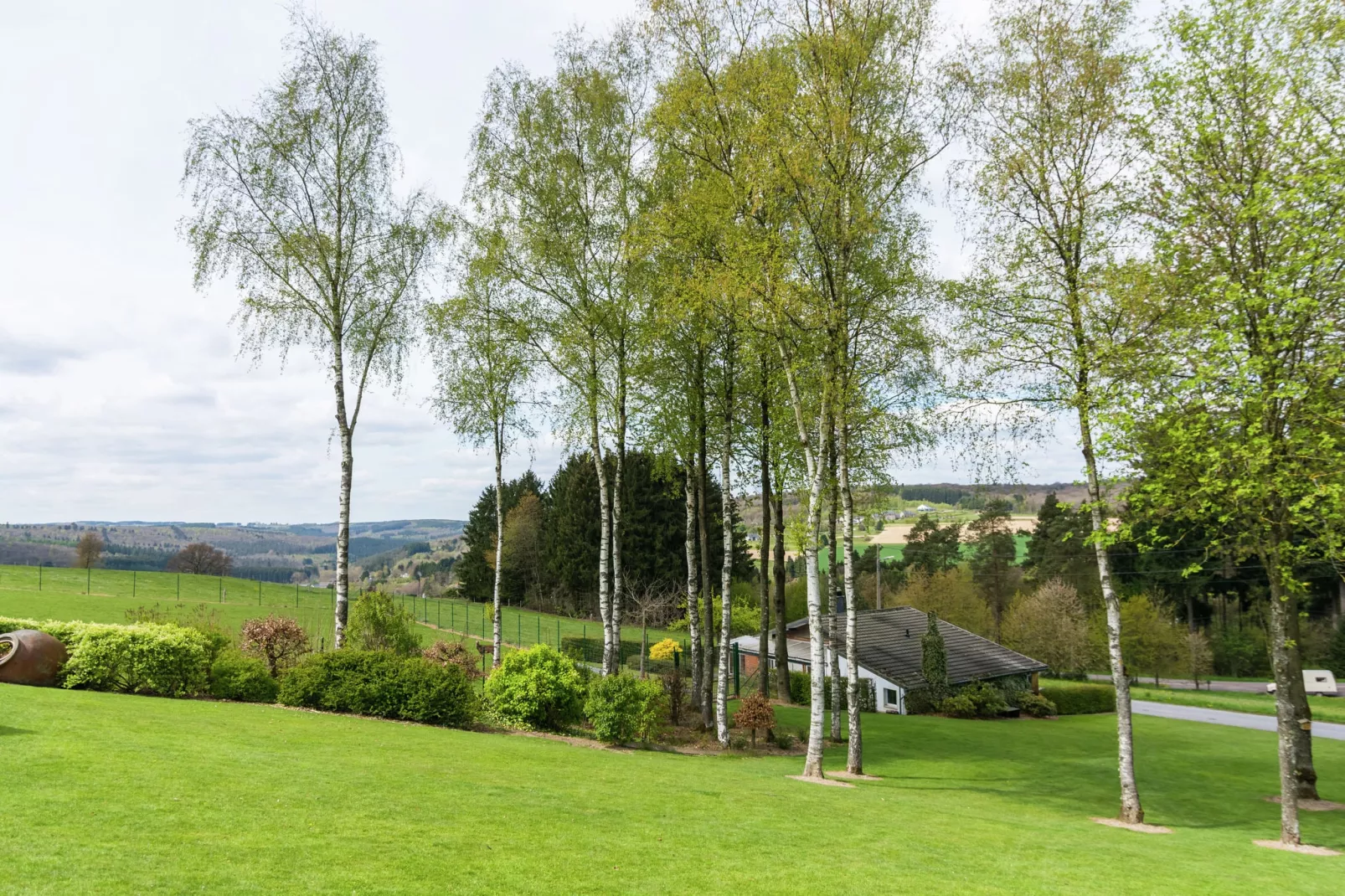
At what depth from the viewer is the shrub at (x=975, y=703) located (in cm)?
3197

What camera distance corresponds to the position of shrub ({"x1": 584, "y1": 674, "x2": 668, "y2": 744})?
1778cm

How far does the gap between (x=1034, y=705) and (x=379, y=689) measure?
98.4 ft

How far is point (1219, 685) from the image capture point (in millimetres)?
53781

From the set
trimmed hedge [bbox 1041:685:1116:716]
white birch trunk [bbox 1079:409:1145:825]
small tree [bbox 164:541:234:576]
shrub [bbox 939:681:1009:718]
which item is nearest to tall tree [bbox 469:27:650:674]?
white birch trunk [bbox 1079:409:1145:825]

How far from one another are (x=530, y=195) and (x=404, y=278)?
179 inches

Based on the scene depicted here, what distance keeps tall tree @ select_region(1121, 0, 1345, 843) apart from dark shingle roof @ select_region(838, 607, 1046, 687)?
20.3m

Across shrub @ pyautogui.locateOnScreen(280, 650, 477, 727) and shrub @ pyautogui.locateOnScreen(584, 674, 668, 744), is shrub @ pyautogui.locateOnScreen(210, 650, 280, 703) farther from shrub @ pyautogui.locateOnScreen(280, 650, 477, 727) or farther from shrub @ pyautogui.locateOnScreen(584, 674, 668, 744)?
shrub @ pyautogui.locateOnScreen(584, 674, 668, 744)

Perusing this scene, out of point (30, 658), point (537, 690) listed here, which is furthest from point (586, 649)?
point (30, 658)

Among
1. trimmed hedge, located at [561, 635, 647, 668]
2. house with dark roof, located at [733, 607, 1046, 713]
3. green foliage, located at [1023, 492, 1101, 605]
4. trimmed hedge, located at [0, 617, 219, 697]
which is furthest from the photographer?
green foliage, located at [1023, 492, 1101, 605]

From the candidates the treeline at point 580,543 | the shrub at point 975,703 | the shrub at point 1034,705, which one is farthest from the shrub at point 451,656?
the treeline at point 580,543

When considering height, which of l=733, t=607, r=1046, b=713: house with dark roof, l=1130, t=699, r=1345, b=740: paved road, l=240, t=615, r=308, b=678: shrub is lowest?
l=1130, t=699, r=1345, b=740: paved road

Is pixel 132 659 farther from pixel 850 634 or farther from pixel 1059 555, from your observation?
pixel 1059 555

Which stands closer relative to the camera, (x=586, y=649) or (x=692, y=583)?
(x=692, y=583)

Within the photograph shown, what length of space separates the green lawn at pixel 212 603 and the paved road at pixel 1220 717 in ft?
92.9
